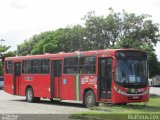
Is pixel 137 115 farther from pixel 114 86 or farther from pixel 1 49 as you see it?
pixel 1 49

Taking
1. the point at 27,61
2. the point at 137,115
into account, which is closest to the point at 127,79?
the point at 137,115

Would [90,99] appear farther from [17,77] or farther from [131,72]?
[17,77]

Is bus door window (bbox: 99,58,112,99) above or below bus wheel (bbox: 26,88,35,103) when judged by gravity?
above

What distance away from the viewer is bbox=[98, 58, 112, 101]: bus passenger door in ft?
78.3

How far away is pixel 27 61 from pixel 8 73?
3.29m

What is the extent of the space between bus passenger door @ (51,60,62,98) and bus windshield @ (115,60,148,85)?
5380 mm

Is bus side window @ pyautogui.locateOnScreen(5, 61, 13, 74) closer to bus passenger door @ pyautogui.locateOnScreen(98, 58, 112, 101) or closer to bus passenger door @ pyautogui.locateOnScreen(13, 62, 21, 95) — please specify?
bus passenger door @ pyautogui.locateOnScreen(13, 62, 21, 95)

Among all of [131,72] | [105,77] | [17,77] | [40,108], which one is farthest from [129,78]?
[17,77]

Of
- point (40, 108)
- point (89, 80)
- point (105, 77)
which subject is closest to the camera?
point (105, 77)

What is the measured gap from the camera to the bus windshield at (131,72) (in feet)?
76.9

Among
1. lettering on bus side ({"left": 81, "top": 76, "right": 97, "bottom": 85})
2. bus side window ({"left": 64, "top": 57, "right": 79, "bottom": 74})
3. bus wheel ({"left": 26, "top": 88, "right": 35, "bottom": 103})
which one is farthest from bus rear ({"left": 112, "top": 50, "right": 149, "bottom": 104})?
bus wheel ({"left": 26, "top": 88, "right": 35, "bottom": 103})

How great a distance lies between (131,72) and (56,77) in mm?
6125

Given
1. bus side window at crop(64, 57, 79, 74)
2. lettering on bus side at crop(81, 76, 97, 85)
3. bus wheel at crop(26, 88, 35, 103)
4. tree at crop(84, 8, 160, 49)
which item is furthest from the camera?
tree at crop(84, 8, 160, 49)

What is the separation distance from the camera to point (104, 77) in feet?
79.5
